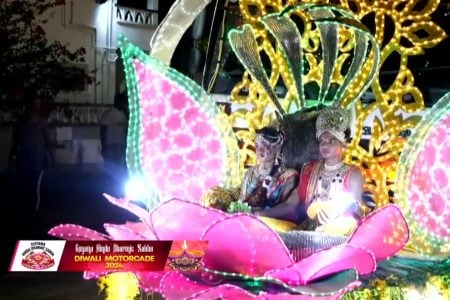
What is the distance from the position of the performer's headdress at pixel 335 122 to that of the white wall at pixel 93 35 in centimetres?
1063

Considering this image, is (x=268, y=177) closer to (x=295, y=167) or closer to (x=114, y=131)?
(x=295, y=167)

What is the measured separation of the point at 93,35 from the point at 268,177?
37.6 ft

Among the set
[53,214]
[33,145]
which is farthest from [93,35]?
[33,145]

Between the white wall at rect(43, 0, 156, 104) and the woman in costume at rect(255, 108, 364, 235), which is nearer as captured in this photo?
the woman in costume at rect(255, 108, 364, 235)

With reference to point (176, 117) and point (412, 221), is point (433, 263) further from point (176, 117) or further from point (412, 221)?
point (176, 117)

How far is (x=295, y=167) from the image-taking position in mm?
4051

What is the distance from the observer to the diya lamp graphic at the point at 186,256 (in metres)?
2.75

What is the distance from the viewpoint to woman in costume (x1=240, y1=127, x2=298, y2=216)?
3803mm

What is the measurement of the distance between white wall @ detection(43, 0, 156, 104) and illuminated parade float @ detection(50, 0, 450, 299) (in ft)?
32.9

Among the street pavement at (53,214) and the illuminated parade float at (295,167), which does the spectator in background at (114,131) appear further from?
the illuminated parade float at (295,167)

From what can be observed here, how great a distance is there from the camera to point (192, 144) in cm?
405

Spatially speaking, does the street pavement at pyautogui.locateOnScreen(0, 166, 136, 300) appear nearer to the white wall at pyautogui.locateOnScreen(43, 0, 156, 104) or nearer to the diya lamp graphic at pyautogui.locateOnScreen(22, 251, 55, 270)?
the white wall at pyautogui.locateOnScreen(43, 0, 156, 104)
